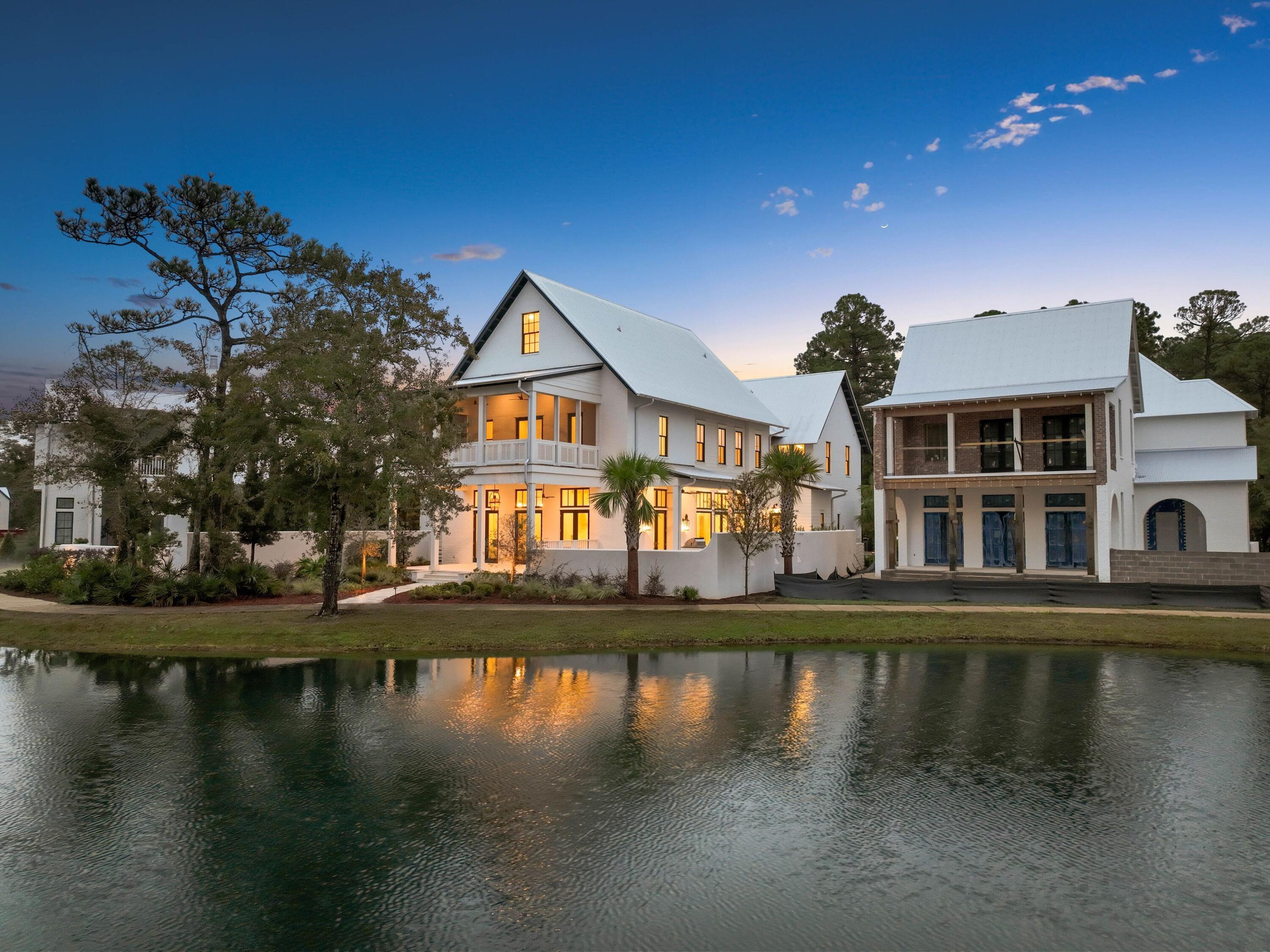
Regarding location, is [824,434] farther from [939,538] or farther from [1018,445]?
[1018,445]

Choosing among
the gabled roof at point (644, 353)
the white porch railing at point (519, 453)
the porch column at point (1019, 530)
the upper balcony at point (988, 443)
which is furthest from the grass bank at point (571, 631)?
the gabled roof at point (644, 353)

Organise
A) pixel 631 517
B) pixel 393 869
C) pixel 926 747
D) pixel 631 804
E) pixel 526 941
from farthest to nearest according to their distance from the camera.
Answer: pixel 631 517 < pixel 926 747 < pixel 631 804 < pixel 393 869 < pixel 526 941

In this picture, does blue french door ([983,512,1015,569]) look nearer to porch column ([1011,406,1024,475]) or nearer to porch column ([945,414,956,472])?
porch column ([1011,406,1024,475])

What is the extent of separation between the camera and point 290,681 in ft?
49.4

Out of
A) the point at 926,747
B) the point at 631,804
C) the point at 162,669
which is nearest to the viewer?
the point at 631,804

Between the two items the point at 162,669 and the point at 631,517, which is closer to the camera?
the point at 162,669

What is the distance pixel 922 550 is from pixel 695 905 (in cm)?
2943

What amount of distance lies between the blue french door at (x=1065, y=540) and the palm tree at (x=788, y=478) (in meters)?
9.50

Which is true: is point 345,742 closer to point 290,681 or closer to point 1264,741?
point 290,681

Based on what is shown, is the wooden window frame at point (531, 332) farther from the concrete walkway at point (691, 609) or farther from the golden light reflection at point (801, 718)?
the golden light reflection at point (801, 718)

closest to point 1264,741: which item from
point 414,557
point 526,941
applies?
point 526,941

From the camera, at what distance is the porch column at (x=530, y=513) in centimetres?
2697

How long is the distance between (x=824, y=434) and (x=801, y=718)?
3537cm

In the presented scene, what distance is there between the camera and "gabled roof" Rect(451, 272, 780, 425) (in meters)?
32.8
